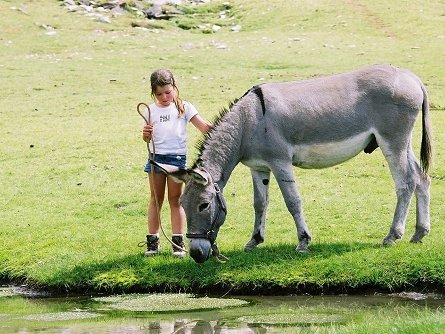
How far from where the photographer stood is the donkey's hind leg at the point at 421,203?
36.3 feet

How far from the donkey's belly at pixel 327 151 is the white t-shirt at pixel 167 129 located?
144cm

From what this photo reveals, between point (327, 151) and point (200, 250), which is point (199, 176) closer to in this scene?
point (200, 250)

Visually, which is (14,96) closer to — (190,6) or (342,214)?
(342,214)

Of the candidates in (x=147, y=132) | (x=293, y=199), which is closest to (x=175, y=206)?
(x=147, y=132)

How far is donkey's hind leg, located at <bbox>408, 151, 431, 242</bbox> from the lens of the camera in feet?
36.3

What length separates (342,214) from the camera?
1310cm

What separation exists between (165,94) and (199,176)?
1.45 metres

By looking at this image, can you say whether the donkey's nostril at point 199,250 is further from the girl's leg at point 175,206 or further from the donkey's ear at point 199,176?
the girl's leg at point 175,206

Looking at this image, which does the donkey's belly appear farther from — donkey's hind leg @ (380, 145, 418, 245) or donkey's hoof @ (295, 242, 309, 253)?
donkey's hoof @ (295, 242, 309, 253)

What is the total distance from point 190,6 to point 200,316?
3428 cm

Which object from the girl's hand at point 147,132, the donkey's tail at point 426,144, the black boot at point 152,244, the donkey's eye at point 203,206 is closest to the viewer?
the donkey's eye at point 203,206

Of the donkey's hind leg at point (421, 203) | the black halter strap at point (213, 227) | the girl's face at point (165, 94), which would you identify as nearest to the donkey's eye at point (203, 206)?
the black halter strap at point (213, 227)

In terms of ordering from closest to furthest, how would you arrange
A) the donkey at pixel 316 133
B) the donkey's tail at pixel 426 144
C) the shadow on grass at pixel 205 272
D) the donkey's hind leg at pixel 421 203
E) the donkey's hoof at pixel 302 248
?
the shadow on grass at pixel 205 272, the donkey at pixel 316 133, the donkey's hoof at pixel 302 248, the donkey's hind leg at pixel 421 203, the donkey's tail at pixel 426 144

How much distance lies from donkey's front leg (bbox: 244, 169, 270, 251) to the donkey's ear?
1.26 metres
